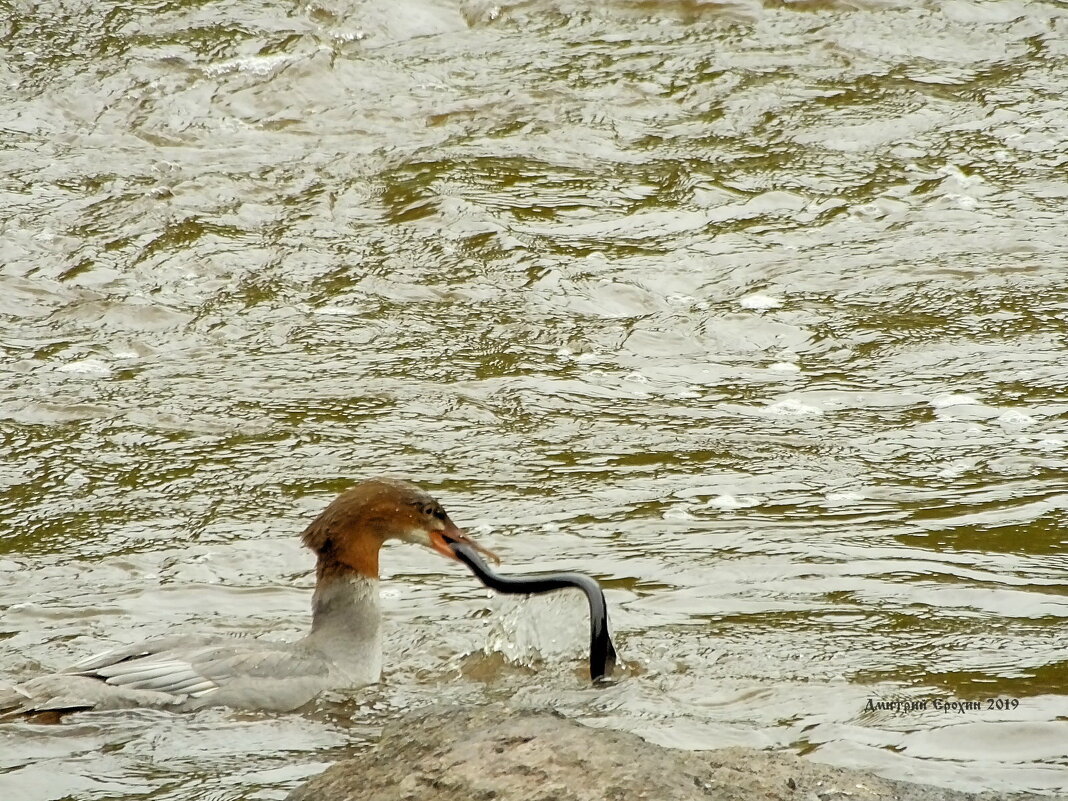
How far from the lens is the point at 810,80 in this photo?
12680mm

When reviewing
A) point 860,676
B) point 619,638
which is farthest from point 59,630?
point 860,676

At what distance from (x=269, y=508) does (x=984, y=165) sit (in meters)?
6.14

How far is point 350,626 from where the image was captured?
6.32 metres

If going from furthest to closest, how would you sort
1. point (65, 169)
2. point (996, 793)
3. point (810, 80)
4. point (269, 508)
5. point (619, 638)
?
point (810, 80) → point (65, 169) → point (269, 508) → point (619, 638) → point (996, 793)

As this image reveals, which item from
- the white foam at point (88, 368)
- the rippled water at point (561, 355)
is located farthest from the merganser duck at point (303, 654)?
the white foam at point (88, 368)

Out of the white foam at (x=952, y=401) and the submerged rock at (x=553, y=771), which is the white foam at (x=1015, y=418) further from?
the submerged rock at (x=553, y=771)

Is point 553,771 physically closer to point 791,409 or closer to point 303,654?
point 303,654

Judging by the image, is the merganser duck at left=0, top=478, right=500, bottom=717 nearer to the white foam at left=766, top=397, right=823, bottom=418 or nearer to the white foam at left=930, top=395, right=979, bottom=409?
the white foam at left=766, top=397, right=823, bottom=418

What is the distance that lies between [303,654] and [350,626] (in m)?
0.21

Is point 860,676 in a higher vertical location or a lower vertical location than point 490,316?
lower

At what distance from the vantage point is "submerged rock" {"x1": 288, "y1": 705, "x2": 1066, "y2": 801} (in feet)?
13.5

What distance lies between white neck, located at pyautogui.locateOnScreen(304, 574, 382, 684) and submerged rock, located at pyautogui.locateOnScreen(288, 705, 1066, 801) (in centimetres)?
165

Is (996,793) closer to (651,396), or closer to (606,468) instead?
(606,468)

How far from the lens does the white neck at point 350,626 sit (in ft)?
20.5
